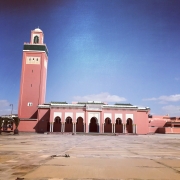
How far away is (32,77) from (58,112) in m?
11.1

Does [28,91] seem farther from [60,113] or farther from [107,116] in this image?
[107,116]

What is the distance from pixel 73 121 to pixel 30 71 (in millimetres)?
16087

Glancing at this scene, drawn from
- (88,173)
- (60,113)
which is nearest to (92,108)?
(60,113)

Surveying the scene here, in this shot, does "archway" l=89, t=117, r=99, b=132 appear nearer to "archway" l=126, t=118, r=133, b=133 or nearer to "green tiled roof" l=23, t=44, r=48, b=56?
"archway" l=126, t=118, r=133, b=133

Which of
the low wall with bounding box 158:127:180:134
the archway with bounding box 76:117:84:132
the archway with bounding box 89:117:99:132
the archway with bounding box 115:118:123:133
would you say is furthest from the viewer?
the low wall with bounding box 158:127:180:134

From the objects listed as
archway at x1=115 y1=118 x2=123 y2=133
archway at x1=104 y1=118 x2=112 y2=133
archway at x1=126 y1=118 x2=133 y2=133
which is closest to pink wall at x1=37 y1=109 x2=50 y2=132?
archway at x1=104 y1=118 x2=112 y2=133

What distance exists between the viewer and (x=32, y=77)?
4603cm

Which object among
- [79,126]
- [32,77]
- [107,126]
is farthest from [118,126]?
[32,77]

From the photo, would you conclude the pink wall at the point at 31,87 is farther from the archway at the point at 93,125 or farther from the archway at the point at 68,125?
the archway at the point at 93,125

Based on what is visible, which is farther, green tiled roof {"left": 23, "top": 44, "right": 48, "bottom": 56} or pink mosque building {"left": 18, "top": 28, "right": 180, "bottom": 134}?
green tiled roof {"left": 23, "top": 44, "right": 48, "bottom": 56}

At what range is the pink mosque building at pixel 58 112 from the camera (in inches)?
1673

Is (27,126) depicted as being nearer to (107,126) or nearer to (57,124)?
(57,124)

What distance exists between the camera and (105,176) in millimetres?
A: 3215

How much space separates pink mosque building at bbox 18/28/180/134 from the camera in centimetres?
4250
